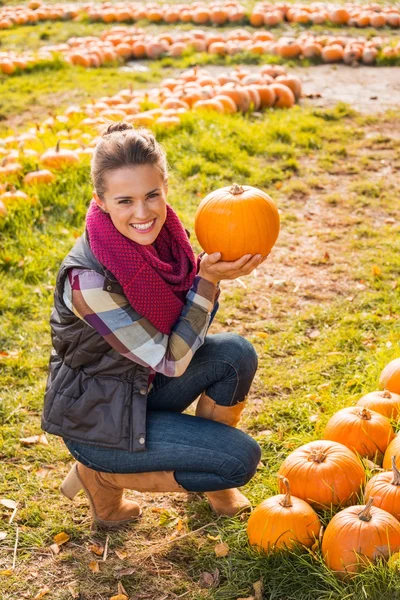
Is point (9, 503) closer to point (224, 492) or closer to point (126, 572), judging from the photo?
point (126, 572)

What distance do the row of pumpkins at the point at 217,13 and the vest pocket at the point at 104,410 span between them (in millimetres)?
10929

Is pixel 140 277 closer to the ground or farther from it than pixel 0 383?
farther from it

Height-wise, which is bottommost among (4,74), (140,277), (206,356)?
(4,74)

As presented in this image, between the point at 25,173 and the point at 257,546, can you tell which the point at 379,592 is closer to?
the point at 257,546

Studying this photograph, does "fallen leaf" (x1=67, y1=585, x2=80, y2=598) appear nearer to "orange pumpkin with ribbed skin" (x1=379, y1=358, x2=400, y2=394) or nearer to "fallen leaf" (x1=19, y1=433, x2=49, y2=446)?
"fallen leaf" (x1=19, y1=433, x2=49, y2=446)

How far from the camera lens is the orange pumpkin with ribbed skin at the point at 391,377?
3.74 m

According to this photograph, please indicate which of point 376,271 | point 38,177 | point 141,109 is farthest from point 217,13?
point 376,271

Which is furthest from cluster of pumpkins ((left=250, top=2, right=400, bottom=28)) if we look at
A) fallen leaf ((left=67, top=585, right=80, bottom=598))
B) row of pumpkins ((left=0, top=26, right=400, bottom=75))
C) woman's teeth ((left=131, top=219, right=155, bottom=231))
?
fallen leaf ((left=67, top=585, right=80, bottom=598))

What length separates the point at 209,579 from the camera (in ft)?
10.0

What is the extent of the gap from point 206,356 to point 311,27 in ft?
34.6

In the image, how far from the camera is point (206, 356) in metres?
3.39

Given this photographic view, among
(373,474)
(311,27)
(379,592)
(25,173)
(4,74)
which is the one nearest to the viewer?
(379,592)

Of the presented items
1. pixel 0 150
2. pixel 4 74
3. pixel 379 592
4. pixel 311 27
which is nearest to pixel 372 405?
pixel 379 592

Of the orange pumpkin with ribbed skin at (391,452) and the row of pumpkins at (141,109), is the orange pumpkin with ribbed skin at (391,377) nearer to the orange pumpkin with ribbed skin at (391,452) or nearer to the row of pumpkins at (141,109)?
the orange pumpkin with ribbed skin at (391,452)
